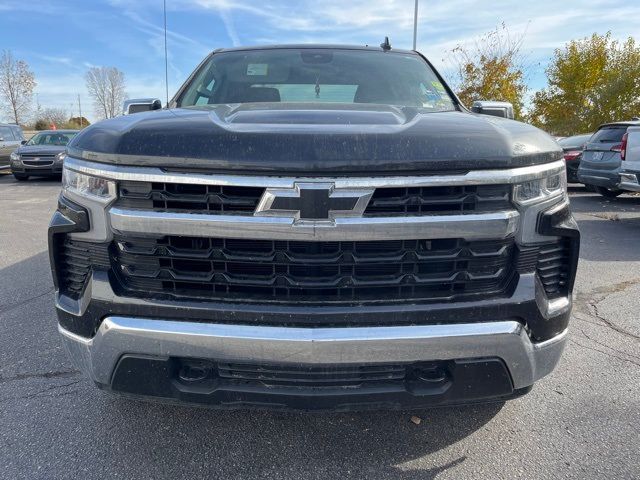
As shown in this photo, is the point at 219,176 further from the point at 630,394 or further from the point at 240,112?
the point at 630,394

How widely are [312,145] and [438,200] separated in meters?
0.48

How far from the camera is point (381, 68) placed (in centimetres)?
317

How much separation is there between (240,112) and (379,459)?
1619 mm

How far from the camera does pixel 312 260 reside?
1667 mm

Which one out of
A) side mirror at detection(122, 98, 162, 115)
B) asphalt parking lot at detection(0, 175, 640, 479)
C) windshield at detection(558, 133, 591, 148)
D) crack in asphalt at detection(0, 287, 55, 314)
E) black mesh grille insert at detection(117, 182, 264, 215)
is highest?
side mirror at detection(122, 98, 162, 115)

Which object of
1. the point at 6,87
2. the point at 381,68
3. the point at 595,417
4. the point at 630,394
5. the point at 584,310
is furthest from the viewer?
the point at 6,87

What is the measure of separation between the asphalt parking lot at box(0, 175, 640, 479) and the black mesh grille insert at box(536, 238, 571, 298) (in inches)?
30.9

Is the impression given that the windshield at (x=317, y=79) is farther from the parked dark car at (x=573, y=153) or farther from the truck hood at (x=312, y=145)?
the parked dark car at (x=573, y=153)

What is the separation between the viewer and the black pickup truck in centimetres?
162

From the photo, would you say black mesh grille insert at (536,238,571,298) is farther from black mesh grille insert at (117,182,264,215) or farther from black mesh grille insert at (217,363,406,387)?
black mesh grille insert at (117,182,264,215)

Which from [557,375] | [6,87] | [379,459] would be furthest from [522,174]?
[6,87]

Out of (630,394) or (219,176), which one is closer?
(219,176)

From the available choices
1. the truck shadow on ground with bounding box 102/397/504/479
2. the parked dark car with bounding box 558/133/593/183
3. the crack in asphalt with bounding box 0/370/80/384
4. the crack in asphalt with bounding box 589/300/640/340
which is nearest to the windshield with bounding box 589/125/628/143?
the parked dark car with bounding box 558/133/593/183

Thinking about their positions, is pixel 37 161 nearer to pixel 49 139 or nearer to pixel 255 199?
pixel 49 139
